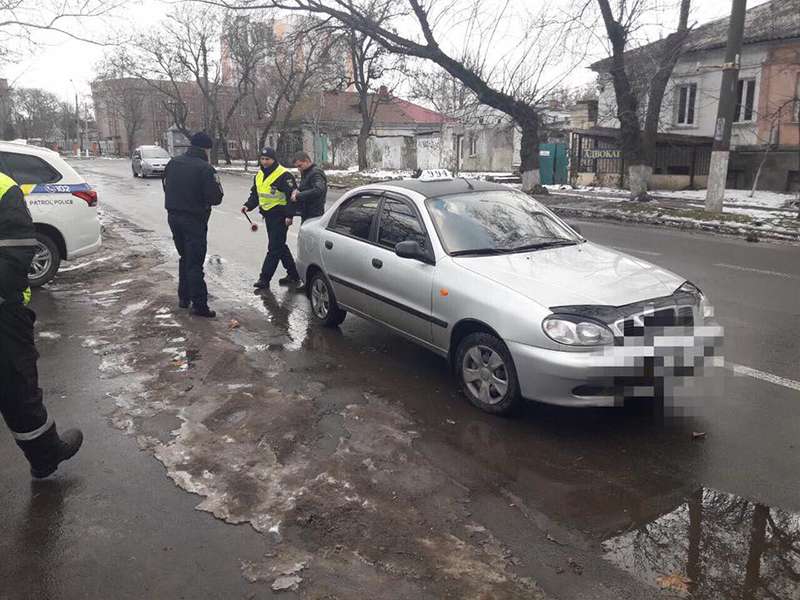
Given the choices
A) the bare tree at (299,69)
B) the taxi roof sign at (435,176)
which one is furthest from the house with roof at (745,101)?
the taxi roof sign at (435,176)

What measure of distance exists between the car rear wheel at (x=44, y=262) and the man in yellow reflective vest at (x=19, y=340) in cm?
547

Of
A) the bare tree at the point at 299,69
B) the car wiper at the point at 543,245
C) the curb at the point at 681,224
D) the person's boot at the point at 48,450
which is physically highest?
the bare tree at the point at 299,69

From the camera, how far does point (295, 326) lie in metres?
6.86

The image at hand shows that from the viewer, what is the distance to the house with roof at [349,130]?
4316 cm

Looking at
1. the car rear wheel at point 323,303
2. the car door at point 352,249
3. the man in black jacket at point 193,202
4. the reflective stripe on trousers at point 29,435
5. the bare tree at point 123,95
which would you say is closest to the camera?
the reflective stripe on trousers at point 29,435

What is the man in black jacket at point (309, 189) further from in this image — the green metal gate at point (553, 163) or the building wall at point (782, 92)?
the green metal gate at point (553, 163)

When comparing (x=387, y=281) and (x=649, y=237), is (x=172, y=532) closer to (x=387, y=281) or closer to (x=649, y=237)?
(x=387, y=281)

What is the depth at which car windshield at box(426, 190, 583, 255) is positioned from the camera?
5148 millimetres

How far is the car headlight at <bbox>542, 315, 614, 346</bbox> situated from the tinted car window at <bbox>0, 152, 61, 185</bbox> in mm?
7083

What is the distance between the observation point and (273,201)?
8.30 metres

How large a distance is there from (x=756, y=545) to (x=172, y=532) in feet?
9.04

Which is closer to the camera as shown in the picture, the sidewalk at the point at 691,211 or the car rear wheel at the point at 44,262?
the car rear wheel at the point at 44,262

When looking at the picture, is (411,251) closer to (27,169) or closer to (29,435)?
(29,435)

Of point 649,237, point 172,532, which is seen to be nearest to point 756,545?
point 172,532
